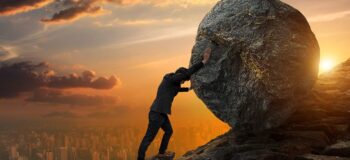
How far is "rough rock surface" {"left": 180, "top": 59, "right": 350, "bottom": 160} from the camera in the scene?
1349 centimetres

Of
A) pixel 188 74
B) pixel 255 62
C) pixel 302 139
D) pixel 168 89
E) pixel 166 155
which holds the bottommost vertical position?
pixel 166 155

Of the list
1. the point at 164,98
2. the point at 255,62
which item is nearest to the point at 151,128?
the point at 164,98

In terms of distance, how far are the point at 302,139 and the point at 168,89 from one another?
172 inches

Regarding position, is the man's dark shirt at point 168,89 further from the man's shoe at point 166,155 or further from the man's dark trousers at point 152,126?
the man's shoe at point 166,155

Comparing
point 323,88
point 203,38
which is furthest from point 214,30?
point 323,88

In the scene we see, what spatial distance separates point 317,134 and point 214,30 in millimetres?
4576

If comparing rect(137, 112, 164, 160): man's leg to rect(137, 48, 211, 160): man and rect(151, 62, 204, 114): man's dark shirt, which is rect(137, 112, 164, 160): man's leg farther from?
rect(151, 62, 204, 114): man's dark shirt

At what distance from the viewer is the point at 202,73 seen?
15.2 metres

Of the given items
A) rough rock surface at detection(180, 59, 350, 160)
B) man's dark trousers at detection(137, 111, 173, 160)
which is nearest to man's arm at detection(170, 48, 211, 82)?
man's dark trousers at detection(137, 111, 173, 160)

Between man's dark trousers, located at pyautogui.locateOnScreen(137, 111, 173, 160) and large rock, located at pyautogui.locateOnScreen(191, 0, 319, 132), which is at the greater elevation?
large rock, located at pyautogui.locateOnScreen(191, 0, 319, 132)

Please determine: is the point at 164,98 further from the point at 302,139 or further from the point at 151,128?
the point at 302,139

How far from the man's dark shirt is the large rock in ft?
2.47

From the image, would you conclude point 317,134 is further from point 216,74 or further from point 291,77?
point 216,74

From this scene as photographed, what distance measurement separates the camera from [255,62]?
45.7ft
